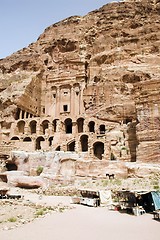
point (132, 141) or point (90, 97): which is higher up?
point (90, 97)

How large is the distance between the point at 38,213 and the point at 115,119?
26.7 metres

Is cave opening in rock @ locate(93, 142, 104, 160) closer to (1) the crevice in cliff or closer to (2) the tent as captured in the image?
(1) the crevice in cliff

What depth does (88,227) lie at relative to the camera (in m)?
12.1

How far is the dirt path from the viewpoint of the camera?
10477 mm

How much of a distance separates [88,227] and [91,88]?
1433 inches

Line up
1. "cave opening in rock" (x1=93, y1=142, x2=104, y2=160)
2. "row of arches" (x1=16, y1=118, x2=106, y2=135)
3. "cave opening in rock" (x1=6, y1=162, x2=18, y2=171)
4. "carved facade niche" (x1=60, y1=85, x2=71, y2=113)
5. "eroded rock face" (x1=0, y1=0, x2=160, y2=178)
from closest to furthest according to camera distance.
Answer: "cave opening in rock" (x1=6, y1=162, x2=18, y2=171) < "eroded rock face" (x1=0, y1=0, x2=160, y2=178) < "cave opening in rock" (x1=93, y1=142, x2=104, y2=160) < "row of arches" (x1=16, y1=118, x2=106, y2=135) < "carved facade niche" (x1=60, y1=85, x2=71, y2=113)

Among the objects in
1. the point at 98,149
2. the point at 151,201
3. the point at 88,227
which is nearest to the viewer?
the point at 88,227

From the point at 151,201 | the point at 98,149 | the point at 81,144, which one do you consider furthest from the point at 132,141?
the point at 151,201

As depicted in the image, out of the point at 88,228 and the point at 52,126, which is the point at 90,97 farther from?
the point at 88,228

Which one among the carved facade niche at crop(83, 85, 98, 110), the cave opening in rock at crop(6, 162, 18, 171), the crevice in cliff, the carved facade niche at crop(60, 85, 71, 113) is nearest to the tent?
the crevice in cliff

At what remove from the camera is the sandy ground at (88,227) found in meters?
10.5

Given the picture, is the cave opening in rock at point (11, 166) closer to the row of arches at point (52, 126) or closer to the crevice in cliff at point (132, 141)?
the row of arches at point (52, 126)

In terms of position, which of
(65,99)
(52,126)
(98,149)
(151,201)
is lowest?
(151,201)

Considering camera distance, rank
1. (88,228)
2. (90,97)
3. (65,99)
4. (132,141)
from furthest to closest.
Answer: (65,99) → (90,97) → (132,141) → (88,228)
